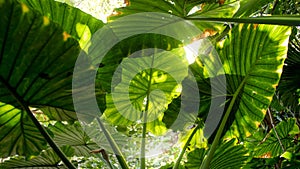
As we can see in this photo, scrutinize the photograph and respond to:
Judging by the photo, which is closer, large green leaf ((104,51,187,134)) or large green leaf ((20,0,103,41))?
large green leaf ((20,0,103,41))

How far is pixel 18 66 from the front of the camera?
25.1 inches

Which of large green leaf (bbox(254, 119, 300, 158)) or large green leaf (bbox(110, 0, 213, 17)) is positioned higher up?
large green leaf (bbox(110, 0, 213, 17))

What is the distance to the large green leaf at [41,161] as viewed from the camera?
1.25 m

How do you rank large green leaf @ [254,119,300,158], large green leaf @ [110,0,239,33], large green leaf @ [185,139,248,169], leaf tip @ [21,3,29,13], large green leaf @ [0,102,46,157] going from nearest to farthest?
1. leaf tip @ [21,3,29,13]
2. large green leaf @ [0,102,46,157]
3. large green leaf @ [110,0,239,33]
4. large green leaf @ [185,139,248,169]
5. large green leaf @ [254,119,300,158]

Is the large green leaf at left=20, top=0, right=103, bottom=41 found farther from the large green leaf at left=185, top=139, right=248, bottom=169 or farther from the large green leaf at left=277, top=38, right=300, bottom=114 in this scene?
the large green leaf at left=277, top=38, right=300, bottom=114

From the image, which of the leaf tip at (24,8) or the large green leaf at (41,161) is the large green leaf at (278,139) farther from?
the leaf tip at (24,8)

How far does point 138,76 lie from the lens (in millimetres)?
1273

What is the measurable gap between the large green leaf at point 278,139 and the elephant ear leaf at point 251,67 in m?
0.36

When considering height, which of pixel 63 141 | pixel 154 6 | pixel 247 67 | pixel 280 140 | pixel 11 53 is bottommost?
pixel 280 140

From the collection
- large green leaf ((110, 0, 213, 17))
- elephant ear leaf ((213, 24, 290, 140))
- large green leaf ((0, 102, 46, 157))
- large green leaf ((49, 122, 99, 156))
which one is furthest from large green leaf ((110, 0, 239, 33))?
large green leaf ((49, 122, 99, 156))

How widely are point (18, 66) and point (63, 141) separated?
0.79 meters

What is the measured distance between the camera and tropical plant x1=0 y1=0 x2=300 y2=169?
644 millimetres

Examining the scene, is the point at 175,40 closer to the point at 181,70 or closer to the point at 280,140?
the point at 181,70

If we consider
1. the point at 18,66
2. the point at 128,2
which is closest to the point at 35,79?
the point at 18,66
